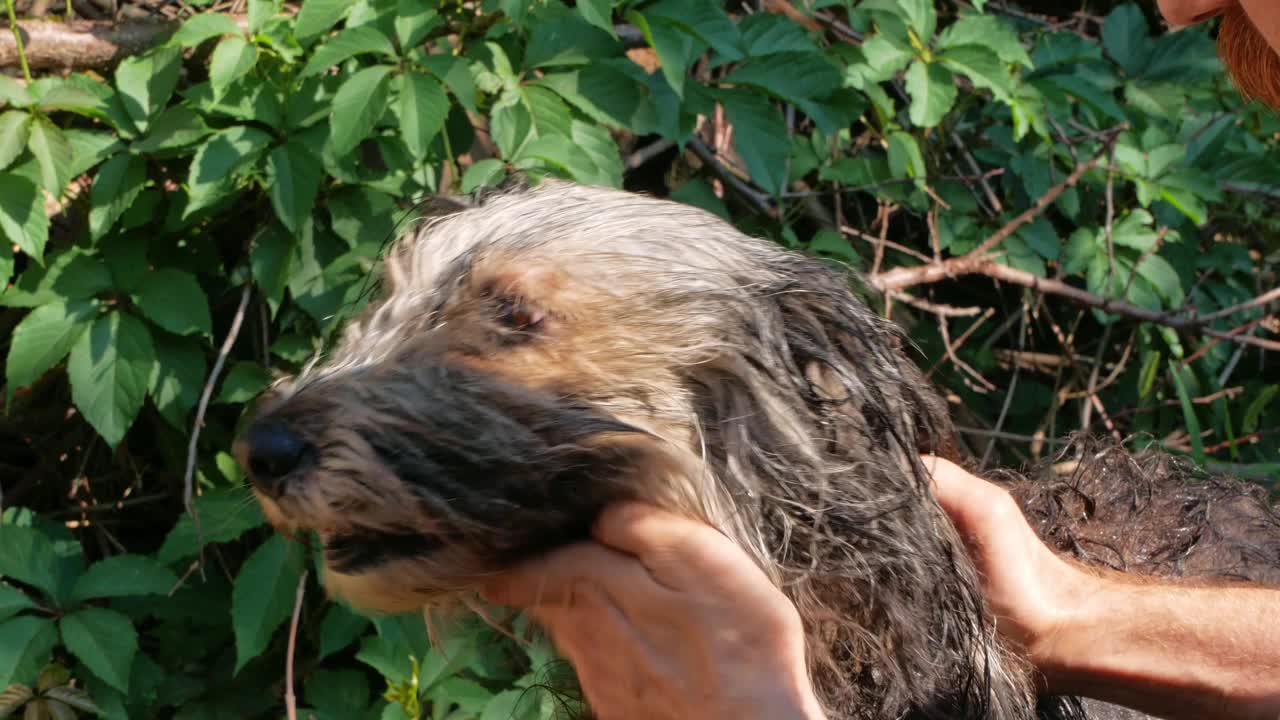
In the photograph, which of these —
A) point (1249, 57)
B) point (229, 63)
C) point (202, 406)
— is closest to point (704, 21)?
point (229, 63)

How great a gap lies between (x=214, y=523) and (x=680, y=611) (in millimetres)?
1671

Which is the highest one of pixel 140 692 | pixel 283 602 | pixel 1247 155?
pixel 1247 155

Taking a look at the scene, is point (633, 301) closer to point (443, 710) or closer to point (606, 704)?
point (606, 704)

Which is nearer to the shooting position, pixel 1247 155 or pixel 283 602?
pixel 283 602

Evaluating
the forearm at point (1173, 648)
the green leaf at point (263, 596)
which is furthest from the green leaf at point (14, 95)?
the forearm at point (1173, 648)

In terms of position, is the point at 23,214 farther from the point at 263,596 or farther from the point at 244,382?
the point at 263,596

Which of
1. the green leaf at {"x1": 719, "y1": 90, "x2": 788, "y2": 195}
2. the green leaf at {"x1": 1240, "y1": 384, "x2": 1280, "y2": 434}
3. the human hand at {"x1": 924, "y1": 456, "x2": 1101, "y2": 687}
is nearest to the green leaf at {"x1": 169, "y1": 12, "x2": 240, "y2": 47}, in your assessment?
the green leaf at {"x1": 719, "y1": 90, "x2": 788, "y2": 195}

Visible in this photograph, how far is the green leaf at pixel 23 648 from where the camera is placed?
9.11ft

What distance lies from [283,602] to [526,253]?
1363 mm

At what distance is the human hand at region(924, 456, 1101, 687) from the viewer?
211 centimetres

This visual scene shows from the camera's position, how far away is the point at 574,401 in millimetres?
1719

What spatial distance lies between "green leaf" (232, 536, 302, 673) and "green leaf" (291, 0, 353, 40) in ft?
3.61

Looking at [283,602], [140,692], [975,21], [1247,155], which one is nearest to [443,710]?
[283,602]

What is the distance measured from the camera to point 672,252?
1926mm
